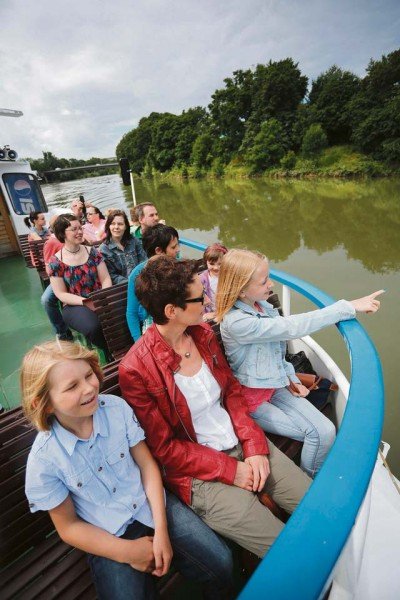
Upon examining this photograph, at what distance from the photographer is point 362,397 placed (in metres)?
1.06

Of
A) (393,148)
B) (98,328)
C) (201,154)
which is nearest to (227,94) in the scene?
(201,154)

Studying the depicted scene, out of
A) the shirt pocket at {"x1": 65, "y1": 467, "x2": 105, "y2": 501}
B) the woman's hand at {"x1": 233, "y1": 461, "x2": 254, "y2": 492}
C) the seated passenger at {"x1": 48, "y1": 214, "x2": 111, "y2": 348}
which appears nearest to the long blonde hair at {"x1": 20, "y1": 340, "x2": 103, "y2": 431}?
the shirt pocket at {"x1": 65, "y1": 467, "x2": 105, "y2": 501}

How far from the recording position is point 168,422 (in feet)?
5.15

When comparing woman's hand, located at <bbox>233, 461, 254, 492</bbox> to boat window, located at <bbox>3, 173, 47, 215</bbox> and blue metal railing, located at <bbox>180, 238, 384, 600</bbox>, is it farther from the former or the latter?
boat window, located at <bbox>3, 173, 47, 215</bbox>

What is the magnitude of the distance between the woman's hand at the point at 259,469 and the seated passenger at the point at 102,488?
288mm

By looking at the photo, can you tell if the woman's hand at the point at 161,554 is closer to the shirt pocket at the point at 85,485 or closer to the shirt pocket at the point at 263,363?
the shirt pocket at the point at 85,485

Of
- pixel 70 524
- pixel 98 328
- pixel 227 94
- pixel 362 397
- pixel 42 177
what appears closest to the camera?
pixel 362 397

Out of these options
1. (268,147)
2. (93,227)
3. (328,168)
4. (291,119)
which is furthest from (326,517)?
(291,119)

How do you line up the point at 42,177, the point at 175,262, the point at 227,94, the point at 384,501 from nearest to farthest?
the point at 384,501
the point at 175,262
the point at 42,177
the point at 227,94

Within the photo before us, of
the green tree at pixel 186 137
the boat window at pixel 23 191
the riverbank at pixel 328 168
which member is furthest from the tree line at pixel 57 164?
the boat window at pixel 23 191

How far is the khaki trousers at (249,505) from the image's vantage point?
4.42 feet

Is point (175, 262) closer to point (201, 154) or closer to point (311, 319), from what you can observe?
point (311, 319)

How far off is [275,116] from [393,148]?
18.2m

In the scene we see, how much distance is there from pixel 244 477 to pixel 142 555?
540mm
